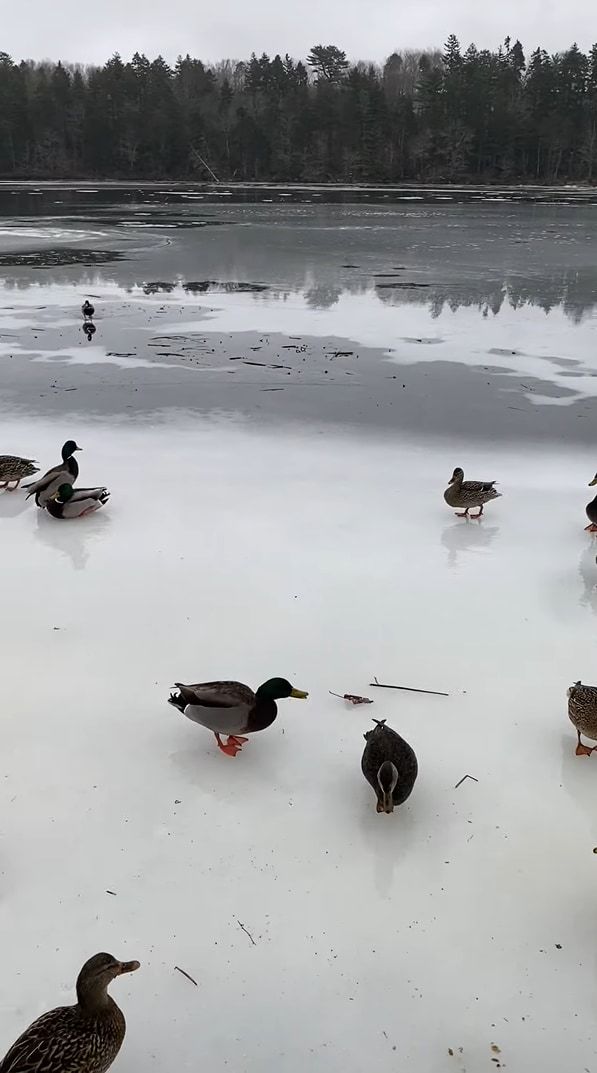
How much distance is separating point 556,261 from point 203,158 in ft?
191

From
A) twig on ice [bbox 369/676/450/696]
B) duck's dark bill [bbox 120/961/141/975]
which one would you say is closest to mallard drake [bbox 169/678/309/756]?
twig on ice [bbox 369/676/450/696]

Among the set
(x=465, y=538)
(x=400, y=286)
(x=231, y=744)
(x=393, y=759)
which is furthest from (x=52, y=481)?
(x=400, y=286)

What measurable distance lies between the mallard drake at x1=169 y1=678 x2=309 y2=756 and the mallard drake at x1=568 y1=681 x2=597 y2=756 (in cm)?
108

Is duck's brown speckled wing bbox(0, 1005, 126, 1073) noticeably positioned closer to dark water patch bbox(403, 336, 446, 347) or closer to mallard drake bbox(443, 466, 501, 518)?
mallard drake bbox(443, 466, 501, 518)

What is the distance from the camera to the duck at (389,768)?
114 inches

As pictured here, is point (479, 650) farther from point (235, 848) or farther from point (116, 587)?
point (116, 587)

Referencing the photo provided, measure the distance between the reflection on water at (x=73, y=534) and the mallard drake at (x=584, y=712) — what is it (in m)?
2.90

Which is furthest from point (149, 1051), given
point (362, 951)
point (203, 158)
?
point (203, 158)

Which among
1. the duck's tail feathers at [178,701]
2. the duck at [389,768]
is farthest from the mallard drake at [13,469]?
the duck at [389,768]

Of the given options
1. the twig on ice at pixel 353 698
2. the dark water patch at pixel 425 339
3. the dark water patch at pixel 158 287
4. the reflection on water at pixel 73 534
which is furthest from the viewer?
the dark water patch at pixel 158 287

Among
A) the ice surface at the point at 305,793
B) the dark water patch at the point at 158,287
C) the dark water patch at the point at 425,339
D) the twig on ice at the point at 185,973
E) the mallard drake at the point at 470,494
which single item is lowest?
the twig on ice at the point at 185,973

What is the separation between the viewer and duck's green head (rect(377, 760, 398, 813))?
2885 millimetres

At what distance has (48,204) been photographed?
37.1 m

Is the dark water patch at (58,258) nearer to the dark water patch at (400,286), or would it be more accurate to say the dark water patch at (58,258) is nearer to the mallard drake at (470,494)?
the dark water patch at (400,286)
